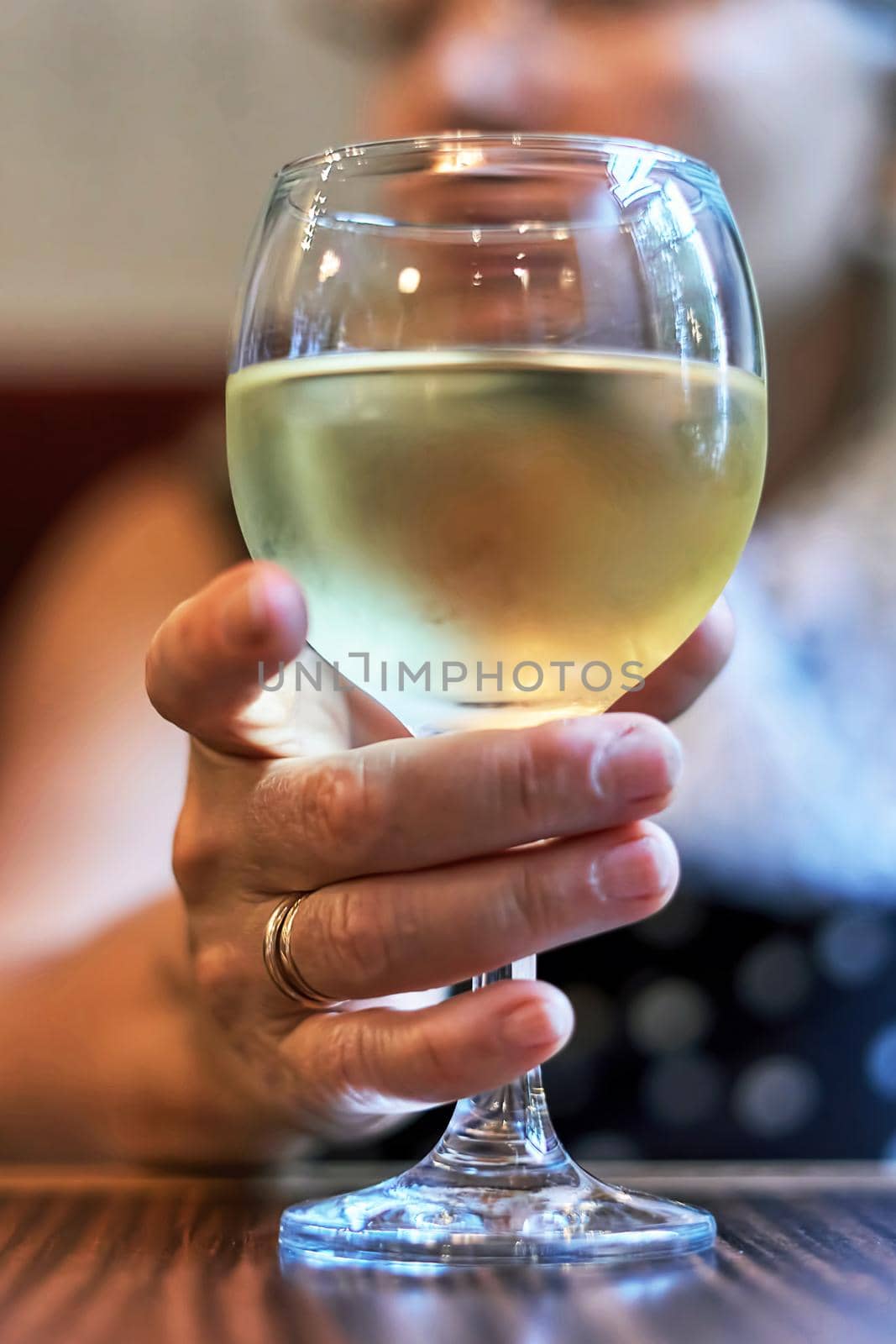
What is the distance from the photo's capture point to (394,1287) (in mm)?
412

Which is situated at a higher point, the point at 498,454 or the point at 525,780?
the point at 498,454

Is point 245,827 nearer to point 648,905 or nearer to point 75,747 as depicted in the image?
point 648,905

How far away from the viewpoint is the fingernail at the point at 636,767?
0.48 metres

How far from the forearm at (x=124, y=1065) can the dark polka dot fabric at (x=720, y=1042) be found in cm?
42

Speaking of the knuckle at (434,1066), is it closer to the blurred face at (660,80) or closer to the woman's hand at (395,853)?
the woman's hand at (395,853)

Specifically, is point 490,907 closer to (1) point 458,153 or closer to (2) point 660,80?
(1) point 458,153

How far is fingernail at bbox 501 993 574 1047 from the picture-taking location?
1.55ft

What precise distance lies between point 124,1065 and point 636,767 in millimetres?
436

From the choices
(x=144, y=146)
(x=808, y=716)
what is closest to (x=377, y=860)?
(x=808, y=716)

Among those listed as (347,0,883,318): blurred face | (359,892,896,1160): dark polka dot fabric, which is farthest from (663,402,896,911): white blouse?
(347,0,883,318): blurred face

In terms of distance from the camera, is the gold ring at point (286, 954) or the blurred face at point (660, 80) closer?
the gold ring at point (286, 954)

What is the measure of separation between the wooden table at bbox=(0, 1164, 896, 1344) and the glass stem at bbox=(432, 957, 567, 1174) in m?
0.06

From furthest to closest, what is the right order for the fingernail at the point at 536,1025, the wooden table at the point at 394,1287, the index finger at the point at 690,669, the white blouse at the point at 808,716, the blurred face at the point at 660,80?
the white blouse at the point at 808,716 < the blurred face at the point at 660,80 < the index finger at the point at 690,669 < the fingernail at the point at 536,1025 < the wooden table at the point at 394,1287

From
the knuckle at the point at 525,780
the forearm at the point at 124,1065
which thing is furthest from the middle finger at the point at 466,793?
the forearm at the point at 124,1065
